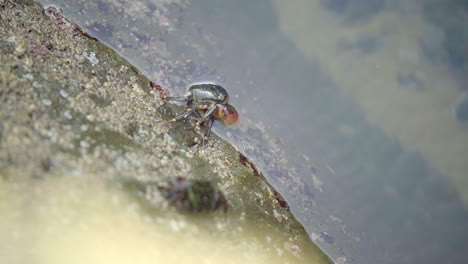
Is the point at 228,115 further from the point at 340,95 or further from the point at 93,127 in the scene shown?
the point at 340,95

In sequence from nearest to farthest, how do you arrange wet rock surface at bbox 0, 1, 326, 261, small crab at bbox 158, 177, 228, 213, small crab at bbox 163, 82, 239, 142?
wet rock surface at bbox 0, 1, 326, 261 → small crab at bbox 158, 177, 228, 213 → small crab at bbox 163, 82, 239, 142

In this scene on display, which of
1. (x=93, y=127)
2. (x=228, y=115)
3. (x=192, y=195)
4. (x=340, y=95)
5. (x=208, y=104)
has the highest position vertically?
(x=340, y=95)

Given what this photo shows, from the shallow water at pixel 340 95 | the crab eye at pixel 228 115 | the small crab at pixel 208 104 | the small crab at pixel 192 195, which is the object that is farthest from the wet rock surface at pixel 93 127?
the shallow water at pixel 340 95

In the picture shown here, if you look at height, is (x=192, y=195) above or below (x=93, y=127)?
above

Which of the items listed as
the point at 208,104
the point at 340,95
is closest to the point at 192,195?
the point at 208,104

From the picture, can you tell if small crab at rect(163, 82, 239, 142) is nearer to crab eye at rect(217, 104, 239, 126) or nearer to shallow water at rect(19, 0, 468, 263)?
crab eye at rect(217, 104, 239, 126)

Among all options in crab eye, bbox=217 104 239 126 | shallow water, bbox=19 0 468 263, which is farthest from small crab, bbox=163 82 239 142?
shallow water, bbox=19 0 468 263
